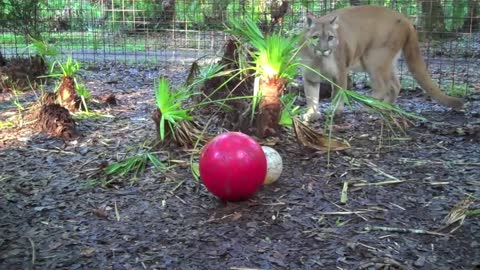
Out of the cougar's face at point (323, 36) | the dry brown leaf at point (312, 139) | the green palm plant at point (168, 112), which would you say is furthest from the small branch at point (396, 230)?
the cougar's face at point (323, 36)

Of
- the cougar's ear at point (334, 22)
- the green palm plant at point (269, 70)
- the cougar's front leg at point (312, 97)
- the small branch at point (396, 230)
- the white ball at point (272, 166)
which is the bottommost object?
the small branch at point (396, 230)

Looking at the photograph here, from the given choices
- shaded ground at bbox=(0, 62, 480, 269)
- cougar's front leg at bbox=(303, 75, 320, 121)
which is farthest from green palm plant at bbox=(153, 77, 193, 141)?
cougar's front leg at bbox=(303, 75, 320, 121)

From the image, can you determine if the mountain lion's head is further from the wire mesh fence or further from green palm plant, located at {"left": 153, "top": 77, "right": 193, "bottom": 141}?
the wire mesh fence

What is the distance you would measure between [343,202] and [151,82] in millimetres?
4831

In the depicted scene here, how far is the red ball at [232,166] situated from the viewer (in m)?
3.26

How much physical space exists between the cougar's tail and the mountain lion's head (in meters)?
0.95

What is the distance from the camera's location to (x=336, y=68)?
5.64 m

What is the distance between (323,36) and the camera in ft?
17.8

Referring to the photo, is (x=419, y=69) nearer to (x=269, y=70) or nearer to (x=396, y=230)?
(x=269, y=70)

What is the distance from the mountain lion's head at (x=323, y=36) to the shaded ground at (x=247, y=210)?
894 mm

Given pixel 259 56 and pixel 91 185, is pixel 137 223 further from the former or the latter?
pixel 259 56

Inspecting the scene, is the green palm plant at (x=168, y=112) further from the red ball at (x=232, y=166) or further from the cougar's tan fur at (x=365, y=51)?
the cougar's tan fur at (x=365, y=51)

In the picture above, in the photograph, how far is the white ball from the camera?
3664 mm

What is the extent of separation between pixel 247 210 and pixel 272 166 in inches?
15.6
